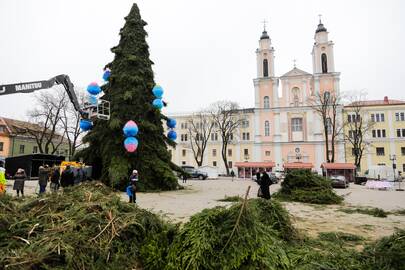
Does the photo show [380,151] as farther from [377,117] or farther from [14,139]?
[14,139]

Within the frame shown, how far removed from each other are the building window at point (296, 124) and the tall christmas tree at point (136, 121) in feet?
140

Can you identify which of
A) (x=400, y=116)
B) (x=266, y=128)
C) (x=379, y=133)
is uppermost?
(x=400, y=116)

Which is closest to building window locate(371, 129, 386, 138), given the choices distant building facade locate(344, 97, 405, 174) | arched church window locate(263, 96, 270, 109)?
distant building facade locate(344, 97, 405, 174)

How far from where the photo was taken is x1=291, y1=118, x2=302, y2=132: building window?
57.3 m

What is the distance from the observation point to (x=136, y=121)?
64.6 ft

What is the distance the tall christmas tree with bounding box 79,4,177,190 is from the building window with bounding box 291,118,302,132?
42539 millimetres

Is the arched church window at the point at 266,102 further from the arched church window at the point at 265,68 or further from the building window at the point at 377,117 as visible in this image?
the building window at the point at 377,117

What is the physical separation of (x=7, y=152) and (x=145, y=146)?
45.6 m

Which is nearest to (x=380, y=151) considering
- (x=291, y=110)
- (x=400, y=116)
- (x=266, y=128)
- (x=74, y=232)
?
(x=400, y=116)

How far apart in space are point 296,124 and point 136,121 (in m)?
45.6

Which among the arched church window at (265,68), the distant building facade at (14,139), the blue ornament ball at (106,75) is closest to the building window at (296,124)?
the arched church window at (265,68)

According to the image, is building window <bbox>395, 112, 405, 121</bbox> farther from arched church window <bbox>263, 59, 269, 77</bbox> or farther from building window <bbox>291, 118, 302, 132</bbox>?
arched church window <bbox>263, 59, 269, 77</bbox>

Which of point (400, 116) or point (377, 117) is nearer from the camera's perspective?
point (400, 116)

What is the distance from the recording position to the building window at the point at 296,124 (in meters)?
57.3
